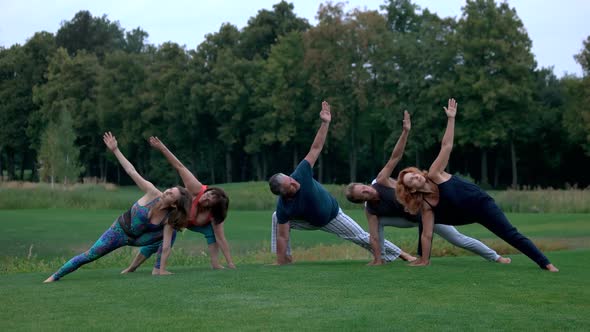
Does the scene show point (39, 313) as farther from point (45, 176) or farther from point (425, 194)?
point (45, 176)

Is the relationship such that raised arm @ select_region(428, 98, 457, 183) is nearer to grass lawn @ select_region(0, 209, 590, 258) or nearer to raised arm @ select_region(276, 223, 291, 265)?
raised arm @ select_region(276, 223, 291, 265)

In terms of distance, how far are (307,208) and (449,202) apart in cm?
198

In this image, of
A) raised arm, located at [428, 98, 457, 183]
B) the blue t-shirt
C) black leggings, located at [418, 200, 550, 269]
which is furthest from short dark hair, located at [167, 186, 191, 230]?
black leggings, located at [418, 200, 550, 269]

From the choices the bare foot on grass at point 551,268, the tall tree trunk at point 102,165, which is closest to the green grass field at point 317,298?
the bare foot on grass at point 551,268

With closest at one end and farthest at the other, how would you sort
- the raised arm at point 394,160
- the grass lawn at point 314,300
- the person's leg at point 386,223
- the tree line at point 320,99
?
the grass lawn at point 314,300, the raised arm at point 394,160, the person's leg at point 386,223, the tree line at point 320,99

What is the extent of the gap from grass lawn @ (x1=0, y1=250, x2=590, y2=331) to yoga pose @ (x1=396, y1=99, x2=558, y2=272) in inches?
16.8

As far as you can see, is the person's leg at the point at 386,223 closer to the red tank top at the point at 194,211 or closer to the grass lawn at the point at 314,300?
the grass lawn at the point at 314,300

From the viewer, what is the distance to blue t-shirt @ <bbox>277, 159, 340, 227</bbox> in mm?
11641

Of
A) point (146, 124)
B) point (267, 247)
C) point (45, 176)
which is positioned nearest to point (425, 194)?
point (267, 247)

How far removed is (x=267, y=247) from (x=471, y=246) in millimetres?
9876

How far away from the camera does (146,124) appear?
72.3 m

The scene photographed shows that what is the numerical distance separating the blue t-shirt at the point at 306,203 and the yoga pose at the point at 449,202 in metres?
1.27

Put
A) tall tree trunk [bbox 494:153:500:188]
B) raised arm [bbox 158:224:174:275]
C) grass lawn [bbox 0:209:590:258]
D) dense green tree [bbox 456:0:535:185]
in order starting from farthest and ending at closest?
tall tree trunk [bbox 494:153:500:188], dense green tree [bbox 456:0:535:185], grass lawn [bbox 0:209:590:258], raised arm [bbox 158:224:174:275]

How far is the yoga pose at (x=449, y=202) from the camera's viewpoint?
10875 mm
